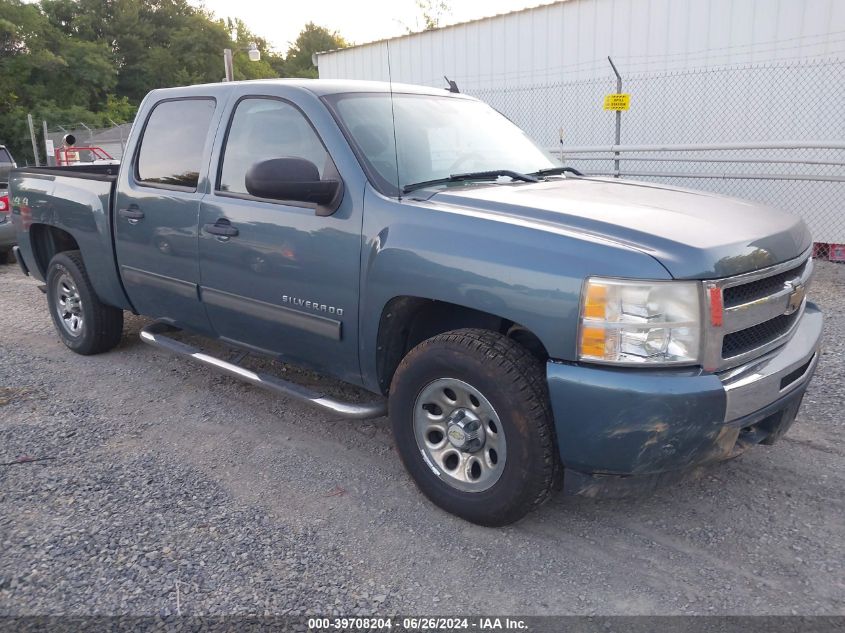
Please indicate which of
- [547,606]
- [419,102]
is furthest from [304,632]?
[419,102]

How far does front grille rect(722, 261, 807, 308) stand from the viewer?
2.57 m

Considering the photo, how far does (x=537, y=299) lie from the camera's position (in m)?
2.59

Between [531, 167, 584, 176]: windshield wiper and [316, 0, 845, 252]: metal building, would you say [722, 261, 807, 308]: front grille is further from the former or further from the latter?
[316, 0, 845, 252]: metal building

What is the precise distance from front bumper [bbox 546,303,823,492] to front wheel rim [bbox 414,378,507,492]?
335 mm

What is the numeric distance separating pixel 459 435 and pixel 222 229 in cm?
176

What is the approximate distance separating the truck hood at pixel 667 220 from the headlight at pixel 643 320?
93 millimetres

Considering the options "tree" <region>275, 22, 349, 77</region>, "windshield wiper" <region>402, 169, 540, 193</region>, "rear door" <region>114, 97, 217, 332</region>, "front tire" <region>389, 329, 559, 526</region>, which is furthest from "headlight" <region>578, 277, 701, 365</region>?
"tree" <region>275, 22, 349, 77</region>

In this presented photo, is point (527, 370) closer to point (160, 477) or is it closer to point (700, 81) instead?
point (160, 477)

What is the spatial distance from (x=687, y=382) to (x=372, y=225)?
1478 mm

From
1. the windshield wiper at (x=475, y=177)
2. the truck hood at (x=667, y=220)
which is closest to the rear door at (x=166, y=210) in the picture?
the windshield wiper at (x=475, y=177)

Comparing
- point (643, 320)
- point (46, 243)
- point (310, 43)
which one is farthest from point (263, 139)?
point (310, 43)

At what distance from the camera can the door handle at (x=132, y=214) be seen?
4.36 metres

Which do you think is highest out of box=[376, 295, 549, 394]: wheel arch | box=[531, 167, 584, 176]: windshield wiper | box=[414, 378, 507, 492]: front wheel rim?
box=[531, 167, 584, 176]: windshield wiper

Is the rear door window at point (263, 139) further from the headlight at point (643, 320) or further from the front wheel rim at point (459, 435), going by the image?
the headlight at point (643, 320)
